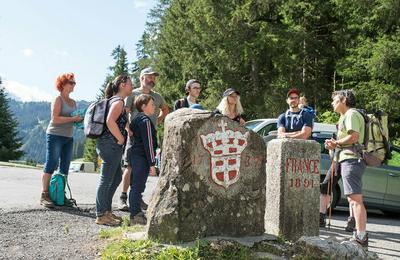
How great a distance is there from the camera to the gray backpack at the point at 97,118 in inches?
228

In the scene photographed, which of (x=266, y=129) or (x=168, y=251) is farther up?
(x=266, y=129)

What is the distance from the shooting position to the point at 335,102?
6.19 m

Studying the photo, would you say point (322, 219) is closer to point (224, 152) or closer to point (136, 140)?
point (224, 152)

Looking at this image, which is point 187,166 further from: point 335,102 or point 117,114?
point 335,102

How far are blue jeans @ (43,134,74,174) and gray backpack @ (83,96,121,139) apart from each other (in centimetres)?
120

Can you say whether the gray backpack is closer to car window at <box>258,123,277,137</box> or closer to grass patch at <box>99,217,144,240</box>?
grass patch at <box>99,217,144,240</box>

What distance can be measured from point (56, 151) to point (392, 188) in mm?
6414

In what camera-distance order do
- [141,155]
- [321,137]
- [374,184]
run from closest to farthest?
1. [141,155]
2. [374,184]
3. [321,137]

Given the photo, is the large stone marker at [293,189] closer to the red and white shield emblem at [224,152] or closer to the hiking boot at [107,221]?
the red and white shield emblem at [224,152]

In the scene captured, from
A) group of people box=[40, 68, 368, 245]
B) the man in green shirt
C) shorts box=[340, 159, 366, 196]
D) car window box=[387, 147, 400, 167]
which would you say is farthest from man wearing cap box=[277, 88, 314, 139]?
car window box=[387, 147, 400, 167]

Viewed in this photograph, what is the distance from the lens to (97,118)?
231 inches

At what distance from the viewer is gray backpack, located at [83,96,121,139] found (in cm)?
579

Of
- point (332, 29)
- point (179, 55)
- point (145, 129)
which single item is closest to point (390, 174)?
point (145, 129)

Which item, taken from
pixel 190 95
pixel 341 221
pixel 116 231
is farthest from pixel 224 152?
pixel 341 221
